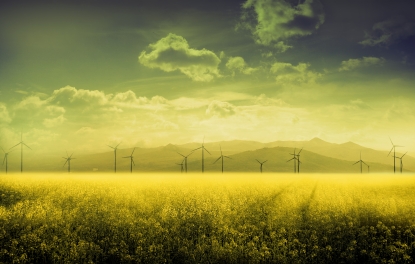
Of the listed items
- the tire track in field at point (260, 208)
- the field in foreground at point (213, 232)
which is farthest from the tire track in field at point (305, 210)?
the tire track in field at point (260, 208)

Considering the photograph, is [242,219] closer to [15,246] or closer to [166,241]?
[166,241]

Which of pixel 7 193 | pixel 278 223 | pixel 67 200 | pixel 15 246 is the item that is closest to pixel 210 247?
pixel 278 223

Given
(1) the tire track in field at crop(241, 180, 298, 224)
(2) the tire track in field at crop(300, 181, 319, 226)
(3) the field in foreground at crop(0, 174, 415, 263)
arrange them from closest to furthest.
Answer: (3) the field in foreground at crop(0, 174, 415, 263) < (2) the tire track in field at crop(300, 181, 319, 226) < (1) the tire track in field at crop(241, 180, 298, 224)

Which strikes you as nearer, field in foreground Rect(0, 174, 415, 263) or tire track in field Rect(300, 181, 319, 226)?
field in foreground Rect(0, 174, 415, 263)

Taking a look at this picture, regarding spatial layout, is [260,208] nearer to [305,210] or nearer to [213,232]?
[305,210]

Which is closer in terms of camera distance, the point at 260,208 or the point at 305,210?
the point at 305,210

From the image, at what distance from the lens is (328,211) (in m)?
21.8

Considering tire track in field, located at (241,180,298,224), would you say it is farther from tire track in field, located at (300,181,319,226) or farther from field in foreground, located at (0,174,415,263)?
tire track in field, located at (300,181,319,226)

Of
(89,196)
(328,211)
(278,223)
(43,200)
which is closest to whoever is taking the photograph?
(278,223)

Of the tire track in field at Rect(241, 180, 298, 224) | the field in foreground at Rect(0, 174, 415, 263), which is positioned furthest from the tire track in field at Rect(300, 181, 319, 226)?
the tire track in field at Rect(241, 180, 298, 224)

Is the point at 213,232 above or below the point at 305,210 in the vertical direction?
below

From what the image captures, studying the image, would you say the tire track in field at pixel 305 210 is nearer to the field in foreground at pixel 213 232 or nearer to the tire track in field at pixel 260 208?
the field in foreground at pixel 213 232

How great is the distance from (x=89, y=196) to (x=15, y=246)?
1208 cm

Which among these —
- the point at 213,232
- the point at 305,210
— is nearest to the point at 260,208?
the point at 305,210
